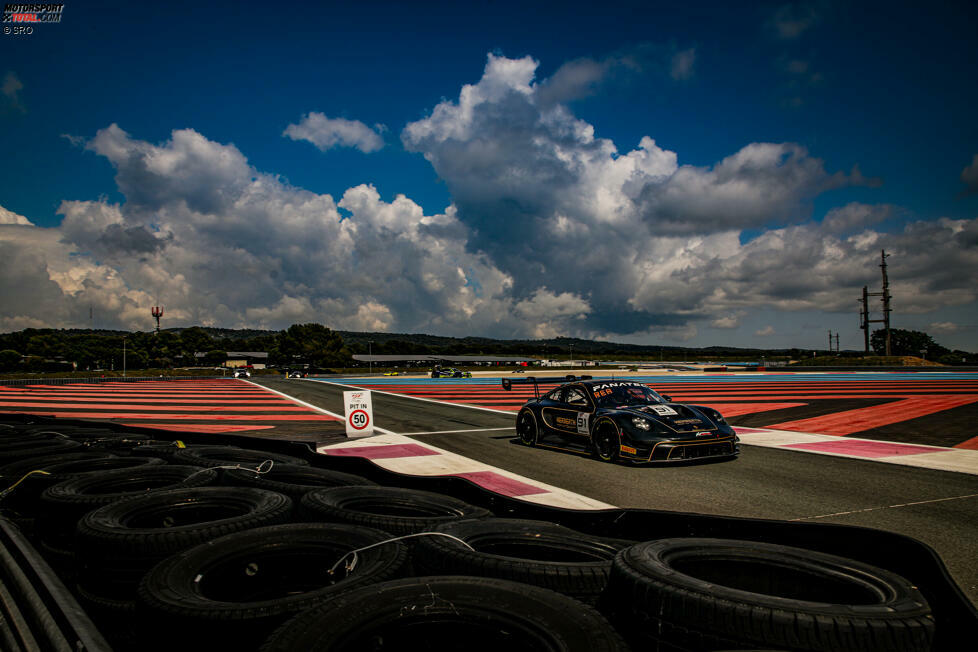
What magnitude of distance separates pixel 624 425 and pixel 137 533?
23.2 ft

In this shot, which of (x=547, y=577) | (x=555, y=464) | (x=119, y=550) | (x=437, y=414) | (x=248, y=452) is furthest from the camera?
(x=437, y=414)

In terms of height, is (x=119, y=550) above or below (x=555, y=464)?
above

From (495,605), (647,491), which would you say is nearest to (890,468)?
(647,491)

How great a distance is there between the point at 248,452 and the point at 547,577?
189 inches

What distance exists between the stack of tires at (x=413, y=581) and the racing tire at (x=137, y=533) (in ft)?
0.03

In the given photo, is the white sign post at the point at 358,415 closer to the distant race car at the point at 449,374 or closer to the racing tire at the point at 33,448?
the racing tire at the point at 33,448

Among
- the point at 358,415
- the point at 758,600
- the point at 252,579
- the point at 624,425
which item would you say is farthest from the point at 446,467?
the point at 758,600

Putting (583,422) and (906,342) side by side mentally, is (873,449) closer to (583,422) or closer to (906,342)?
(583,422)

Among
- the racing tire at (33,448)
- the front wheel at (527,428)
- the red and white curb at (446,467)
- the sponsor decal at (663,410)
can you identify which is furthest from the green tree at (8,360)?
the sponsor decal at (663,410)

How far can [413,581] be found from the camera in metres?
2.29

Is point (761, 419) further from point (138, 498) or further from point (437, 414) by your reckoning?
point (138, 498)

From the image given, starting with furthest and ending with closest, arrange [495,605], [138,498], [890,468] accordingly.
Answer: [890,468]
[138,498]
[495,605]

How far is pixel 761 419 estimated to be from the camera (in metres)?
15.0

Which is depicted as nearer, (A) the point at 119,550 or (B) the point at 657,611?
(B) the point at 657,611
